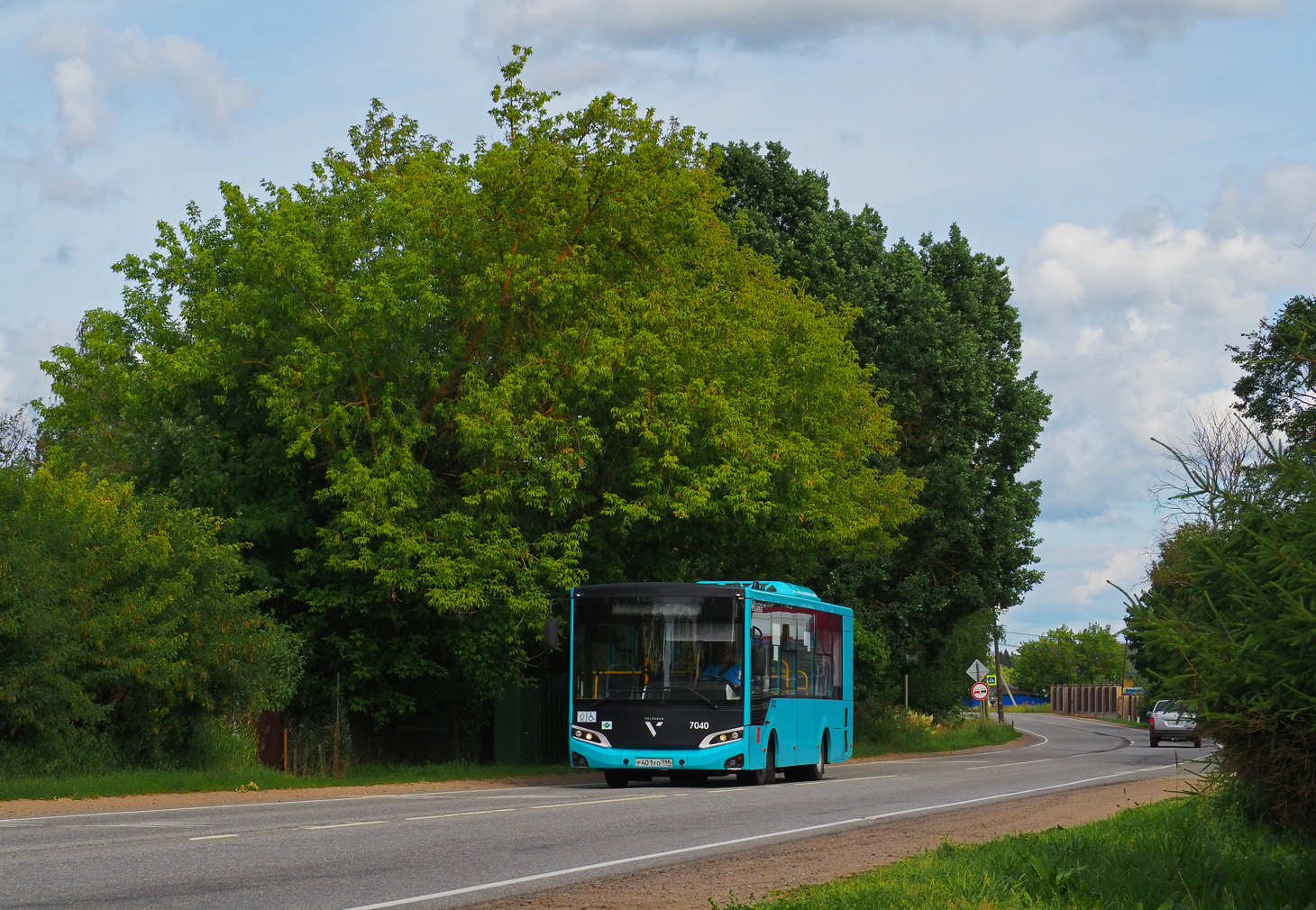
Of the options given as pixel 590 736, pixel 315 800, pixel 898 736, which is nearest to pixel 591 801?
pixel 315 800

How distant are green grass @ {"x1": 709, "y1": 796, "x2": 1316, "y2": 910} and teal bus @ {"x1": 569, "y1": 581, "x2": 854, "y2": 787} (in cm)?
1205

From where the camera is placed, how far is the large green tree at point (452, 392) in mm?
26469

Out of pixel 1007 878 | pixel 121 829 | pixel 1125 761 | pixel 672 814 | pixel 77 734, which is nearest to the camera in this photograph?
pixel 1007 878

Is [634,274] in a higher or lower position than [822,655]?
higher

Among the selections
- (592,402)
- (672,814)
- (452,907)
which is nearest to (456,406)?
(592,402)

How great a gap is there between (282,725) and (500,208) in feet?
32.8

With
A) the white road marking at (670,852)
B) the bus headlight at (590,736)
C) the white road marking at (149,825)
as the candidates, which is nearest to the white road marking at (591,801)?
the bus headlight at (590,736)

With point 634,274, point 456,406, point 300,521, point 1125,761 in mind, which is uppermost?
point 634,274

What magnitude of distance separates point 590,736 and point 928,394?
871 inches

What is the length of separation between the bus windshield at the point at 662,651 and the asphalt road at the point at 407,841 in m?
1.49

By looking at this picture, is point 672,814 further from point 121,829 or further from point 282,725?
point 282,725

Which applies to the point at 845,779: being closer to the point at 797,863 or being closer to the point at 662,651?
the point at 662,651

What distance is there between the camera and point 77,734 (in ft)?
68.1

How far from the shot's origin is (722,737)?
2411 cm
